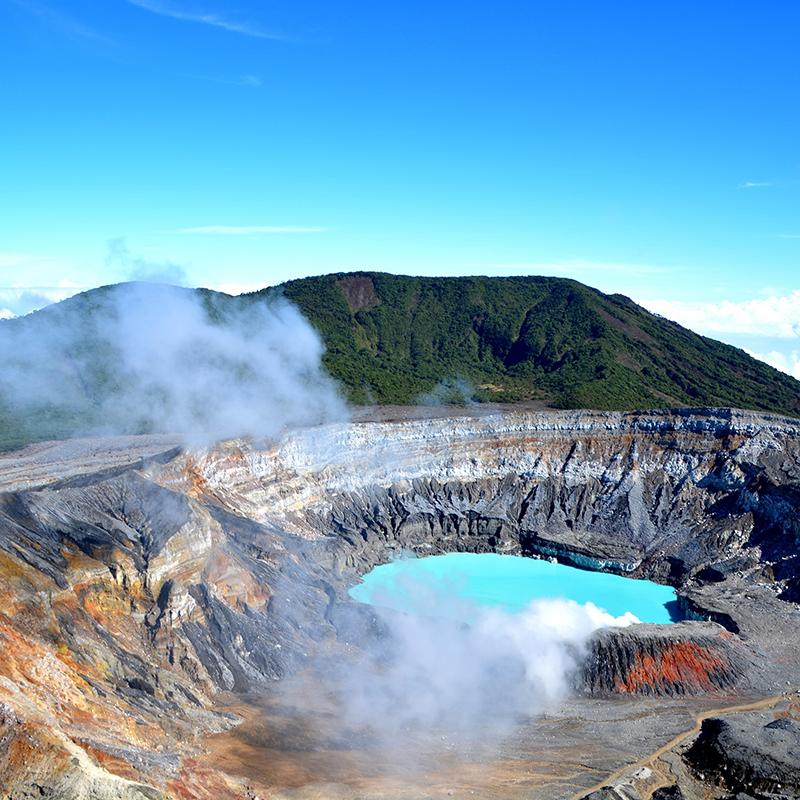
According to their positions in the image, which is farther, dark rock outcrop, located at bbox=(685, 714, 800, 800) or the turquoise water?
the turquoise water

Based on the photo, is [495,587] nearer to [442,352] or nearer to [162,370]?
[162,370]

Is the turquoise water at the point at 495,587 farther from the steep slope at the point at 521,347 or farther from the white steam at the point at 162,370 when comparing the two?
the steep slope at the point at 521,347

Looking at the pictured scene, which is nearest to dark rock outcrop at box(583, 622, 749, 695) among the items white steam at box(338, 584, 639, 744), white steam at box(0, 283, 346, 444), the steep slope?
white steam at box(338, 584, 639, 744)

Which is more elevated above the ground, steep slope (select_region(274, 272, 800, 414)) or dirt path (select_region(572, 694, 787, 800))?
steep slope (select_region(274, 272, 800, 414))

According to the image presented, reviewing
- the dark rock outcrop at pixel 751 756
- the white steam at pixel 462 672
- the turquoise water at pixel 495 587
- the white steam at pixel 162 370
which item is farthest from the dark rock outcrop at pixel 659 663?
the white steam at pixel 162 370

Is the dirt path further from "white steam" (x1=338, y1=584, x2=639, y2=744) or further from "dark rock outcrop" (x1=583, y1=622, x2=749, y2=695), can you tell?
"white steam" (x1=338, y1=584, x2=639, y2=744)

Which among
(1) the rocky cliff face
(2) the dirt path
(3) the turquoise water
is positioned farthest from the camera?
(3) the turquoise water

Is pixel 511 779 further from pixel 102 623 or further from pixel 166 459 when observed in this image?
pixel 166 459

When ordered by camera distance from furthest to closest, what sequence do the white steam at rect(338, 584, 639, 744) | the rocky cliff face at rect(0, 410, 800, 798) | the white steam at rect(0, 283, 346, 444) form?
1. the white steam at rect(0, 283, 346, 444)
2. the white steam at rect(338, 584, 639, 744)
3. the rocky cliff face at rect(0, 410, 800, 798)
